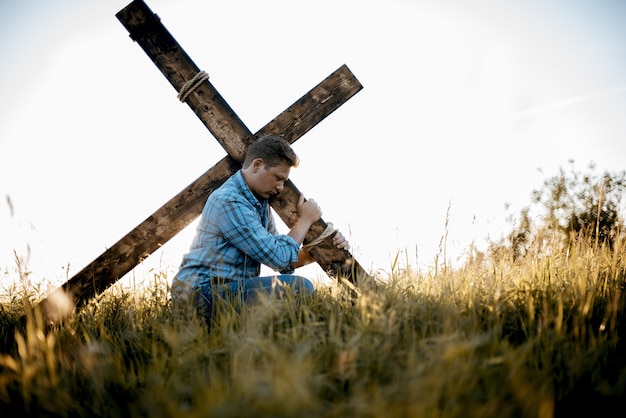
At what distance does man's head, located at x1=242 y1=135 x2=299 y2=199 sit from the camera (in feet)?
8.15

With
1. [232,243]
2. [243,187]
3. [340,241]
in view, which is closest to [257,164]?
[243,187]

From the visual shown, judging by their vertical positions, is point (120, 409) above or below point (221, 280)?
below

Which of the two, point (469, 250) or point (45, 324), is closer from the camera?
point (45, 324)

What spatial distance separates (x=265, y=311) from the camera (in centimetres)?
170

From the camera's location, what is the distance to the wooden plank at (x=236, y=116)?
2650 millimetres

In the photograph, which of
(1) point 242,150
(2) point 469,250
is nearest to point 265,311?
(1) point 242,150

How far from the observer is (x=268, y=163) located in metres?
2.48

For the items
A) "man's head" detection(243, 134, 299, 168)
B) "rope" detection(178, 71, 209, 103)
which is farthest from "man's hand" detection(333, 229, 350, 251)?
"rope" detection(178, 71, 209, 103)

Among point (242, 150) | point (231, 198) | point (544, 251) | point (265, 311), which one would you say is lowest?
point (544, 251)

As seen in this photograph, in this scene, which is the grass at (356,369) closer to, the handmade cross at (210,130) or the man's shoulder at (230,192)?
the handmade cross at (210,130)

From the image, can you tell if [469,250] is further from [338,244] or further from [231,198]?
[231,198]

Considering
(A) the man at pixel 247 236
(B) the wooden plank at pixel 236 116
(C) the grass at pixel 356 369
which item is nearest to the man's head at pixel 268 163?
(A) the man at pixel 247 236

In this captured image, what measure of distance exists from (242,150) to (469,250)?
1803 mm

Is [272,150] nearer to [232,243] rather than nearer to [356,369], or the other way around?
[232,243]
